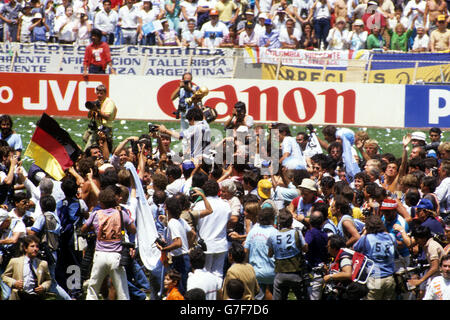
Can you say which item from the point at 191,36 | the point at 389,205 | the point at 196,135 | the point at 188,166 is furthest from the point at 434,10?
the point at 389,205

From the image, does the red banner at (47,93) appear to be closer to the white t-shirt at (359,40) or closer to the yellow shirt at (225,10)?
the yellow shirt at (225,10)

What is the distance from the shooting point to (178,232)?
385 inches

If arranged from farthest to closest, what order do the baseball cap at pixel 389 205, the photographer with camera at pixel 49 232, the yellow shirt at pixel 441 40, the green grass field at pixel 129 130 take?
the yellow shirt at pixel 441 40, the green grass field at pixel 129 130, the baseball cap at pixel 389 205, the photographer with camera at pixel 49 232

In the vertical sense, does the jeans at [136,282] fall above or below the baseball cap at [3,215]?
below

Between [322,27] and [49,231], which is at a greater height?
[322,27]

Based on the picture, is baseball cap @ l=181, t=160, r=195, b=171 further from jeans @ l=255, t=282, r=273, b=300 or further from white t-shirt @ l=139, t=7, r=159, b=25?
white t-shirt @ l=139, t=7, r=159, b=25

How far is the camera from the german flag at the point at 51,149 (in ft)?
39.9

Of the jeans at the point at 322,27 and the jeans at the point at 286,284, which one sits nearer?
the jeans at the point at 286,284

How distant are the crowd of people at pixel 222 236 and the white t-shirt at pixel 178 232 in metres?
0.01

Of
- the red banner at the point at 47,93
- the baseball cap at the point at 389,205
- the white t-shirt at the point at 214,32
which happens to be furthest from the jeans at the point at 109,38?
the baseball cap at the point at 389,205

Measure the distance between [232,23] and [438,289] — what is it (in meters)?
16.7

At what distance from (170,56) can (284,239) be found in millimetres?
13663

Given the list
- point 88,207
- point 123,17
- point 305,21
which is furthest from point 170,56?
point 88,207

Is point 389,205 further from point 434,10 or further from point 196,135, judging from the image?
point 434,10
